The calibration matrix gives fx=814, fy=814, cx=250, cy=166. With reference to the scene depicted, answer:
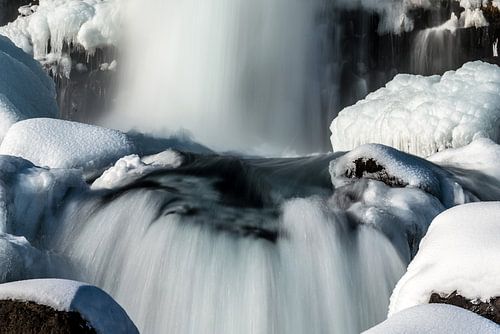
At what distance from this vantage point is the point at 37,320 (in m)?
2.71

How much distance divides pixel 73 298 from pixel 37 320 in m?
0.14

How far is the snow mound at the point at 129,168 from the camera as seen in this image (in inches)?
251

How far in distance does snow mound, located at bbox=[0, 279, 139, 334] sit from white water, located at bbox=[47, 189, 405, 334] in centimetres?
223

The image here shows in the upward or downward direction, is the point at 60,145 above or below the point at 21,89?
below

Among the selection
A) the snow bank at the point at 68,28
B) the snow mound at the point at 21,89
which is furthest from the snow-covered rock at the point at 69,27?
the snow mound at the point at 21,89

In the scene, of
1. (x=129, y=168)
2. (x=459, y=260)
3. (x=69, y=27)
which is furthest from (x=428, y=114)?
(x=69, y=27)

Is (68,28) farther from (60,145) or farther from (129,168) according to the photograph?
(129,168)

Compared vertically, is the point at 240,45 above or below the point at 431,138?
above

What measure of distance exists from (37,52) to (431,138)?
327 inches

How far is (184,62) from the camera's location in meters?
13.9

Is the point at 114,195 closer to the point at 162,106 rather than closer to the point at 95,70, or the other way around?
the point at 162,106

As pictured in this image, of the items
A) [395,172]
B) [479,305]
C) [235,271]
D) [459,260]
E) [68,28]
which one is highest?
[68,28]

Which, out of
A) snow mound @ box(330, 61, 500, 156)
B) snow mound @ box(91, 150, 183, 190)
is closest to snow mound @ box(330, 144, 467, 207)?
snow mound @ box(91, 150, 183, 190)

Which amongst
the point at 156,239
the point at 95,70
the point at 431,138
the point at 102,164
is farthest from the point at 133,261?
the point at 95,70
